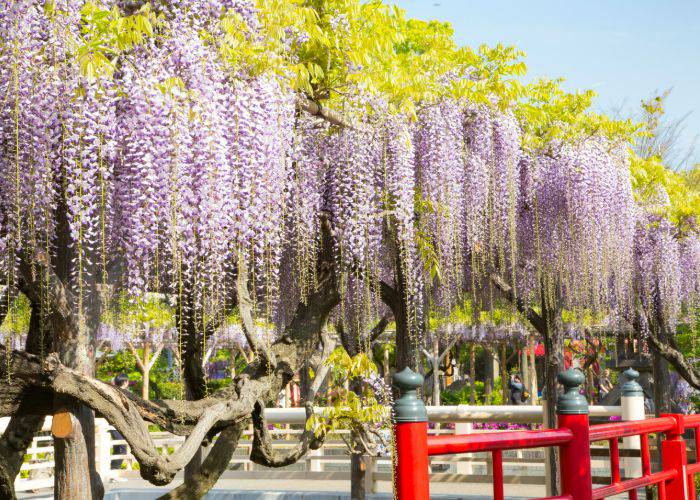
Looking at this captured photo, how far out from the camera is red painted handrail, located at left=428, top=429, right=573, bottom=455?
2958mm

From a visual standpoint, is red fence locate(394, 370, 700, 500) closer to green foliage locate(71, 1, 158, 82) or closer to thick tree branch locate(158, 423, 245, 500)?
green foliage locate(71, 1, 158, 82)

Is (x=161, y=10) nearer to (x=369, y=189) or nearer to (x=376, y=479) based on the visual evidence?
(x=369, y=189)

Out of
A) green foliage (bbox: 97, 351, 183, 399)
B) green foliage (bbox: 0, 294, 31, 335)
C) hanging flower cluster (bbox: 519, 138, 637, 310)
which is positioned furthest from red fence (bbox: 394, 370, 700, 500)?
green foliage (bbox: 97, 351, 183, 399)

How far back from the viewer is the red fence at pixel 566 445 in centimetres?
277

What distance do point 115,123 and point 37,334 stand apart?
213 cm

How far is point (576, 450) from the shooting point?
363 centimetres

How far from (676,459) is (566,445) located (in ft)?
5.61

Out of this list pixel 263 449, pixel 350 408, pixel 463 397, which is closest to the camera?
pixel 263 449

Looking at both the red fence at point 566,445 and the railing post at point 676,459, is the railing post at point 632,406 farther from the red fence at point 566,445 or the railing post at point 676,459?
the railing post at point 676,459

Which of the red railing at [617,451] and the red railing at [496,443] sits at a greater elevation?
the red railing at [496,443]

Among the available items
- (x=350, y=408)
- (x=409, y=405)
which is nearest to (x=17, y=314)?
(x=350, y=408)

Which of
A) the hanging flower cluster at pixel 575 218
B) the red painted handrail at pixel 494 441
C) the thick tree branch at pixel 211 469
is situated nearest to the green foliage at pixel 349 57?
the hanging flower cluster at pixel 575 218

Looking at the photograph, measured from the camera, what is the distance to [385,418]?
6.64 metres

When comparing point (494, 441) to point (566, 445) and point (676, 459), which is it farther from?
point (676, 459)
